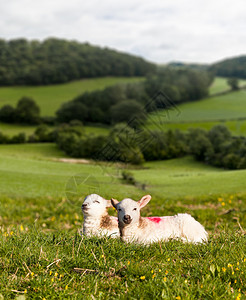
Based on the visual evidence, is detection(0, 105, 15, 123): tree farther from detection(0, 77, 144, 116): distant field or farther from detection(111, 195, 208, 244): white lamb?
detection(111, 195, 208, 244): white lamb

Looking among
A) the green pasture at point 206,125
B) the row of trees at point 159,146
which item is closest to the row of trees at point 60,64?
the green pasture at point 206,125

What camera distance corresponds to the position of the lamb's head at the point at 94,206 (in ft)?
11.1

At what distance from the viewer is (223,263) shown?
3.15 m

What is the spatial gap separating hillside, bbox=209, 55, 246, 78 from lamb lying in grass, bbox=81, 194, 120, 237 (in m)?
57.9

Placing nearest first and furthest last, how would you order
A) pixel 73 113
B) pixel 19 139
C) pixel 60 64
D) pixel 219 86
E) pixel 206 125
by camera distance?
pixel 206 125
pixel 19 139
pixel 73 113
pixel 219 86
pixel 60 64

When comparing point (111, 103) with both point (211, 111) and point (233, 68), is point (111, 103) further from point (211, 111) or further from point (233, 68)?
point (233, 68)

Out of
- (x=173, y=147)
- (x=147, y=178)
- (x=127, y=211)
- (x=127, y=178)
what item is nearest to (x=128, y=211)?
(x=127, y=211)

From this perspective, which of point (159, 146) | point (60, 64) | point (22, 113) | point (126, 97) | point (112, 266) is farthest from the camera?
point (60, 64)

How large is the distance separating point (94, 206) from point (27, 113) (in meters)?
48.2

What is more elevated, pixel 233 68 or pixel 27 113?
pixel 233 68

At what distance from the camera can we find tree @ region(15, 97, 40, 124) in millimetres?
48438

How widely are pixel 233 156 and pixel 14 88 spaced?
68508 mm

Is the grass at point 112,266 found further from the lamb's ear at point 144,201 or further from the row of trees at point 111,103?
the row of trees at point 111,103

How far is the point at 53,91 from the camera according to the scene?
230 feet
